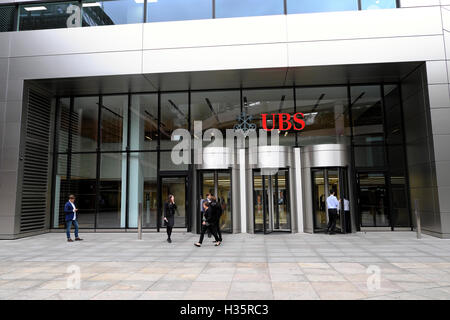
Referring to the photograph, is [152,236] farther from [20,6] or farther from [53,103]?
[20,6]

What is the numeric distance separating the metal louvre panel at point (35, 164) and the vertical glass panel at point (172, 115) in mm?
5154

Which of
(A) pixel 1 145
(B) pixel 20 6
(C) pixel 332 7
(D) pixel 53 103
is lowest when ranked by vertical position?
(A) pixel 1 145

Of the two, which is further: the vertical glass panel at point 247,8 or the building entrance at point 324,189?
the building entrance at point 324,189

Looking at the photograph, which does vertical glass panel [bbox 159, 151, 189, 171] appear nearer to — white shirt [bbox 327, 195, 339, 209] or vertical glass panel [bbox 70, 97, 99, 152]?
vertical glass panel [bbox 70, 97, 99, 152]

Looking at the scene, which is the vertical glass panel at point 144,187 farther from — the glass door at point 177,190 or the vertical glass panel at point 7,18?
the vertical glass panel at point 7,18

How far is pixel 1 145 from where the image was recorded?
471 inches

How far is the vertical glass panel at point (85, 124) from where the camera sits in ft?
47.2

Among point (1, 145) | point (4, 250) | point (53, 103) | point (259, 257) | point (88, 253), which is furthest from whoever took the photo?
point (53, 103)

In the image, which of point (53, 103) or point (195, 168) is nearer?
point (195, 168)

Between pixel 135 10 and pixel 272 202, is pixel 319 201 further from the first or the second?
pixel 135 10

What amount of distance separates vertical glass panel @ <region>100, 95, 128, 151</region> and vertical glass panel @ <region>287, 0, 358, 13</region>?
8.40m

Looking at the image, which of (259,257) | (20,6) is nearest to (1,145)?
(20,6)

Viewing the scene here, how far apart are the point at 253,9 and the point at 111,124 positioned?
26.5 feet

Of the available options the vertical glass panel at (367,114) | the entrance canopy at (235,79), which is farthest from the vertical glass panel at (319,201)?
the entrance canopy at (235,79)
